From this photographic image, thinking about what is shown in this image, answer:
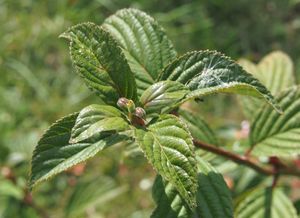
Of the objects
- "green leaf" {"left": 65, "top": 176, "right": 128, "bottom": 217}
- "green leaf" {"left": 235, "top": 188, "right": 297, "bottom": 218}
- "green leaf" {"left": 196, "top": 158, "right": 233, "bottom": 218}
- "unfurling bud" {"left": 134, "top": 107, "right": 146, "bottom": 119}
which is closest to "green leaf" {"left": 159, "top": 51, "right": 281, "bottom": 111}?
"unfurling bud" {"left": 134, "top": 107, "right": 146, "bottom": 119}

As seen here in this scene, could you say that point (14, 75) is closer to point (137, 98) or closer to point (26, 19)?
point (26, 19)

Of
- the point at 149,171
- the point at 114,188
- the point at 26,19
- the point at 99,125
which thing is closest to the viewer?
the point at 99,125

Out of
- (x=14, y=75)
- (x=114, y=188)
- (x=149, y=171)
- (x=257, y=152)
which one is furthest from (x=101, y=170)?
(x=257, y=152)

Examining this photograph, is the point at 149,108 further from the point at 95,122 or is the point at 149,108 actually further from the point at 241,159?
the point at 241,159

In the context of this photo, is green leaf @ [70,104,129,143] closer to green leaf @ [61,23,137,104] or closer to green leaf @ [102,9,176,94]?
green leaf @ [61,23,137,104]

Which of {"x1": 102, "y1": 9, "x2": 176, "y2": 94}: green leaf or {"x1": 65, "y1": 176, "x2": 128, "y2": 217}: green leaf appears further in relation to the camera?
{"x1": 65, "y1": 176, "x2": 128, "y2": 217}: green leaf

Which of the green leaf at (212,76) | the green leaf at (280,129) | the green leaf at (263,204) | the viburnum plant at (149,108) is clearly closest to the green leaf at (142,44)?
the viburnum plant at (149,108)
